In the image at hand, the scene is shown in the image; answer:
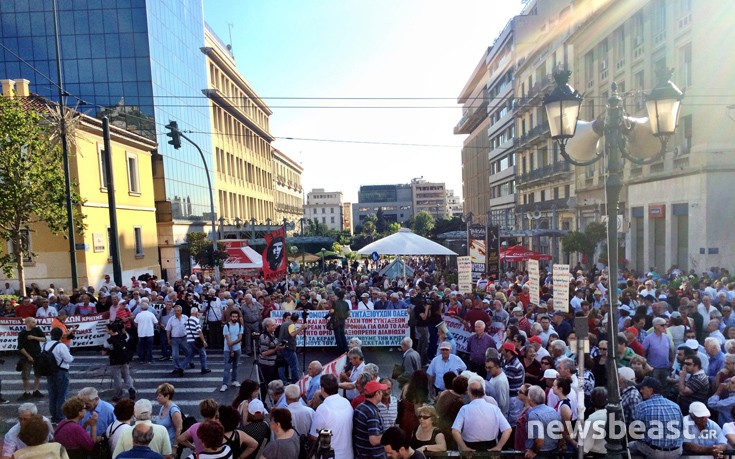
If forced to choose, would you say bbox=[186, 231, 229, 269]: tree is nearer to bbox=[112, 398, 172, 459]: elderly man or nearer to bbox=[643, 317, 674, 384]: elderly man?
bbox=[112, 398, 172, 459]: elderly man

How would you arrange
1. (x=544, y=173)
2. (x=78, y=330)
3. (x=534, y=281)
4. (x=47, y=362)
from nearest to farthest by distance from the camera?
(x=47, y=362)
(x=534, y=281)
(x=78, y=330)
(x=544, y=173)

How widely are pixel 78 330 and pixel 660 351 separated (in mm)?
13677

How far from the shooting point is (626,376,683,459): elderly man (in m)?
4.92

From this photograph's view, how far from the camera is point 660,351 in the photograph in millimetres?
7648

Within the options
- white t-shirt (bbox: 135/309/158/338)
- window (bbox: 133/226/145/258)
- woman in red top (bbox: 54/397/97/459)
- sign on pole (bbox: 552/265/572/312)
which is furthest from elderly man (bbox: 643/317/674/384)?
window (bbox: 133/226/145/258)

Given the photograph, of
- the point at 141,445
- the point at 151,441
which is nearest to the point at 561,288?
the point at 151,441

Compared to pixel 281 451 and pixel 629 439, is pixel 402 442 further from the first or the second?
pixel 629 439

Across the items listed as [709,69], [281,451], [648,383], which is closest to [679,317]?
[648,383]

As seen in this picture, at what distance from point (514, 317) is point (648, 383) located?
491cm

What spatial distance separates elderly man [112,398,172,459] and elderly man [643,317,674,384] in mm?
7276

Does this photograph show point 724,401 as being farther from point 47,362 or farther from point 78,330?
point 78,330

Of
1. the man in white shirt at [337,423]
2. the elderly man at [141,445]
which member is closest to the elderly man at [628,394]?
the man in white shirt at [337,423]

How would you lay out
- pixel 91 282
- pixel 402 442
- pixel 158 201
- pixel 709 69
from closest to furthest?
pixel 402 442, pixel 709 69, pixel 91 282, pixel 158 201

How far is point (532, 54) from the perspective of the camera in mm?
41344
